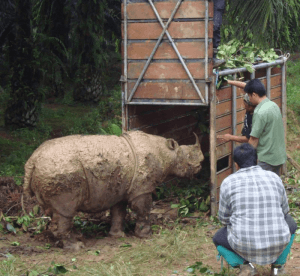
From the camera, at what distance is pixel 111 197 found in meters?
6.77

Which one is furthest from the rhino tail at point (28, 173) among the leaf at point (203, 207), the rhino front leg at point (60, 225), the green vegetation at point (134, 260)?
the leaf at point (203, 207)

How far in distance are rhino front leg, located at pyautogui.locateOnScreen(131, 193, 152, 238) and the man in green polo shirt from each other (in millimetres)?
1678

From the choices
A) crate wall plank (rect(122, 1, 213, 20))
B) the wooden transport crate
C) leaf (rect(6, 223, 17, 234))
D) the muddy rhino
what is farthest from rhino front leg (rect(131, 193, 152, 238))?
crate wall plank (rect(122, 1, 213, 20))

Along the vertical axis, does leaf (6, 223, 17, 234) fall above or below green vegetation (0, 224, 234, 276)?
above

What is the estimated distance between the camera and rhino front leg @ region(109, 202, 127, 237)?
23.6 feet

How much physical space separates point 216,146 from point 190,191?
1.25 meters

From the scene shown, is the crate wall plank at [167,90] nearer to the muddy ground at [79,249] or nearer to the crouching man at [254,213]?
the muddy ground at [79,249]

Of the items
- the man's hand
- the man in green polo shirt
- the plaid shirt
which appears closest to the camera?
the plaid shirt

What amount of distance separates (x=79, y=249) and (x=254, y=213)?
2.64 metres

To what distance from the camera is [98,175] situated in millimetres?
6504

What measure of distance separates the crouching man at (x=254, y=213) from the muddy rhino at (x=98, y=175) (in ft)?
6.48

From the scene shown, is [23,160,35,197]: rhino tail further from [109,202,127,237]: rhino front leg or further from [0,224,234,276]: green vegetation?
[109,202,127,237]: rhino front leg

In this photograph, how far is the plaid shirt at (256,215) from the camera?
4.89 meters

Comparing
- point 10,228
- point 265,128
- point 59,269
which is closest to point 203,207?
point 265,128
